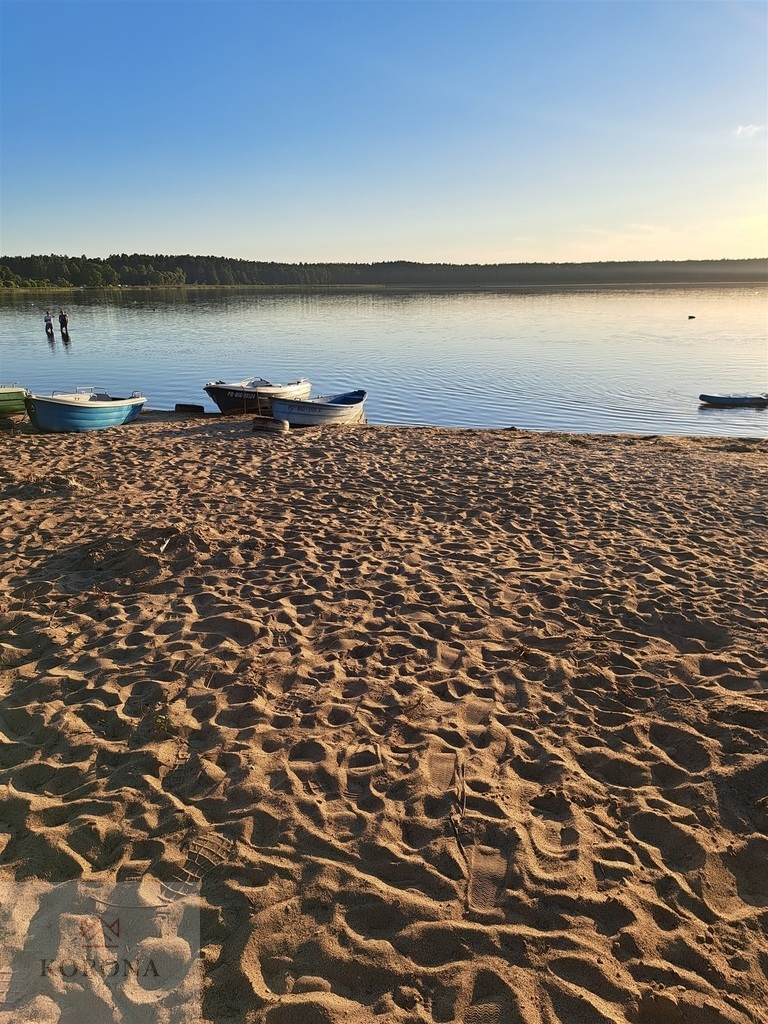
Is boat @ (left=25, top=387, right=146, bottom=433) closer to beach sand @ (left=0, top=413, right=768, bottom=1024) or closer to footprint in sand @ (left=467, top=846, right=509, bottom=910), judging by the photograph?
beach sand @ (left=0, top=413, right=768, bottom=1024)

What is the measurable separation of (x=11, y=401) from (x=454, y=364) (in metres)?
23.7

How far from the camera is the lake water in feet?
73.9

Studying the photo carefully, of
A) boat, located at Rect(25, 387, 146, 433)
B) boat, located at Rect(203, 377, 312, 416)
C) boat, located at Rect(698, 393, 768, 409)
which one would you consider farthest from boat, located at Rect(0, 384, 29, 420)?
boat, located at Rect(698, 393, 768, 409)

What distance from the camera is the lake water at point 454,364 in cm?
2253

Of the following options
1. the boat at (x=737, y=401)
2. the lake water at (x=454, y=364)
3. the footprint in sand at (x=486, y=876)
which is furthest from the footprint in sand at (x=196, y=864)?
the boat at (x=737, y=401)

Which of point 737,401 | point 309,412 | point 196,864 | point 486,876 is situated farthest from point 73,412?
point 737,401

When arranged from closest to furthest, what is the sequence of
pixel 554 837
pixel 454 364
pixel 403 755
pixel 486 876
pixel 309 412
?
pixel 486 876
pixel 554 837
pixel 403 755
pixel 309 412
pixel 454 364

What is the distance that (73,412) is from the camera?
1453 cm

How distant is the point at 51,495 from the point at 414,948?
8.78m

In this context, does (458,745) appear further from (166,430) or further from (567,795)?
(166,430)

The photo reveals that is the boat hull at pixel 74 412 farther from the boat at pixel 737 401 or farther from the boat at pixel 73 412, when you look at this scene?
the boat at pixel 737 401

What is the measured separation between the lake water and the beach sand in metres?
14.1

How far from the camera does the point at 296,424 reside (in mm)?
16531

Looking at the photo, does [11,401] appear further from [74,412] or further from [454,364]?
[454,364]
